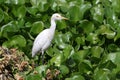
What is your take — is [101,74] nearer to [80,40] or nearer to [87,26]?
[80,40]

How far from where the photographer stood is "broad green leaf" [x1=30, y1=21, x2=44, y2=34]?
22.7 feet

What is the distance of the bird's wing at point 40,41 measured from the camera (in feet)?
22.2

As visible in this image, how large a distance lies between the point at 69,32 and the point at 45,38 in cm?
30

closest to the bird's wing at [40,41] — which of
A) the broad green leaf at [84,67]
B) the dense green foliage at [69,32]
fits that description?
the dense green foliage at [69,32]

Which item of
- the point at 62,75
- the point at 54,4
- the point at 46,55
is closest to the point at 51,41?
the point at 46,55

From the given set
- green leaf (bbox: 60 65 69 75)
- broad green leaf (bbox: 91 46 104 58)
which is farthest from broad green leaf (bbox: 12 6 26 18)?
green leaf (bbox: 60 65 69 75)

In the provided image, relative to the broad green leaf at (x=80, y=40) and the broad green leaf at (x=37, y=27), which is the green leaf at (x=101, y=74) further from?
the broad green leaf at (x=37, y=27)

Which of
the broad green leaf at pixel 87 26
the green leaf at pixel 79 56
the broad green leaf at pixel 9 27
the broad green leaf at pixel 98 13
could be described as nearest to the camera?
the green leaf at pixel 79 56

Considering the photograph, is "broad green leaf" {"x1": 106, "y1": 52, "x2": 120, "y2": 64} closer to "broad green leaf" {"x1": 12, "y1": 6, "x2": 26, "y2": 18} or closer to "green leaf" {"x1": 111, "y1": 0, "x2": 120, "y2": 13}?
"green leaf" {"x1": 111, "y1": 0, "x2": 120, "y2": 13}

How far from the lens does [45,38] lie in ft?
22.8

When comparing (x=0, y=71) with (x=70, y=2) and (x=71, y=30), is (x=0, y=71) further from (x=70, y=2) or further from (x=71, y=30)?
(x=70, y=2)

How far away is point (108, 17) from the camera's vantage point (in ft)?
23.1

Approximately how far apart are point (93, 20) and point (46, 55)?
725 millimetres

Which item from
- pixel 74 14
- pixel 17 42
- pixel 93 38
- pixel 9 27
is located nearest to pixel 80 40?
pixel 93 38
